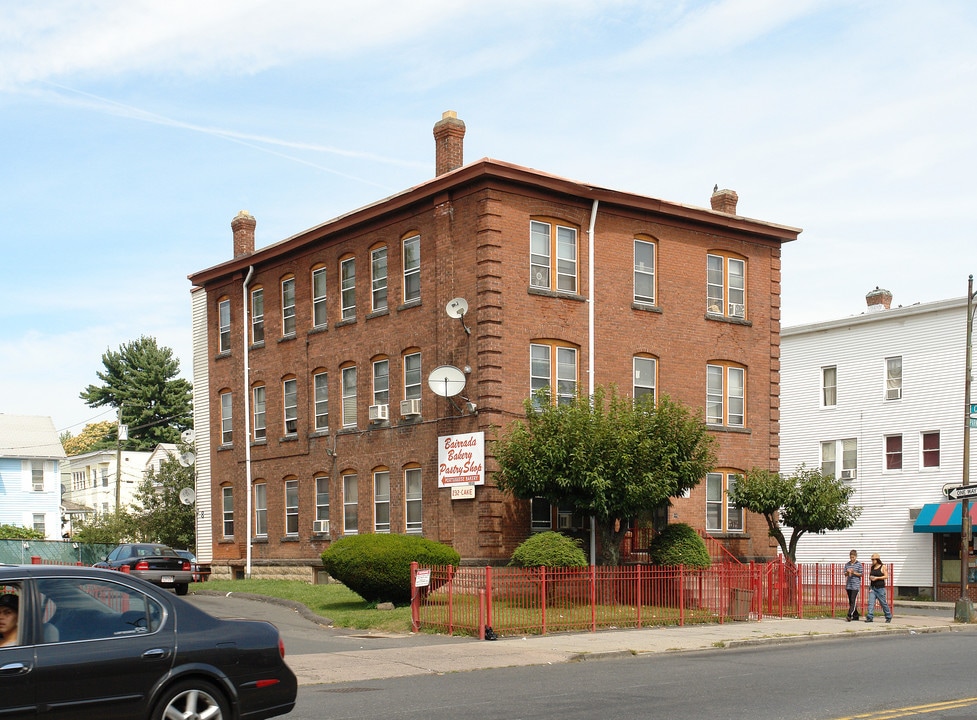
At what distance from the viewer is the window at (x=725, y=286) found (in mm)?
34344

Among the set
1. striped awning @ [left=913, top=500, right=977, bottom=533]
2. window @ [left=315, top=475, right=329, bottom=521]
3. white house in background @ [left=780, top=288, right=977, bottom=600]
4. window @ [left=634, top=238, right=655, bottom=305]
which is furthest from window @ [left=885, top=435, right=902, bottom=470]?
window @ [left=315, top=475, right=329, bottom=521]

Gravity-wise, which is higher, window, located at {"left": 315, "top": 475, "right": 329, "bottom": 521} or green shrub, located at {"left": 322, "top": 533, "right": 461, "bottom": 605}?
window, located at {"left": 315, "top": 475, "right": 329, "bottom": 521}

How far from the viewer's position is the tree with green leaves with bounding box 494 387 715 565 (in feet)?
85.8

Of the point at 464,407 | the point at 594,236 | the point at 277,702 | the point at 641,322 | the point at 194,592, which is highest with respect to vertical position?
the point at 594,236

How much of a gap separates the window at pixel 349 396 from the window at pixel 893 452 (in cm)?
2294

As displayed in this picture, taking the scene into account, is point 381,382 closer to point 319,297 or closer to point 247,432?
point 319,297

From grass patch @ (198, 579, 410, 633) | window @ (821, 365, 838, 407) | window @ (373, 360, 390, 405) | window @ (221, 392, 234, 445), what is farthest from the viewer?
window @ (821, 365, 838, 407)

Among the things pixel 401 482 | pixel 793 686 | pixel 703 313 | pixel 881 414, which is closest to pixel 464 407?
pixel 401 482

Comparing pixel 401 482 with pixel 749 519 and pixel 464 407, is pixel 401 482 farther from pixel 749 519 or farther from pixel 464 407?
pixel 749 519

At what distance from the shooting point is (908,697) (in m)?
13.3

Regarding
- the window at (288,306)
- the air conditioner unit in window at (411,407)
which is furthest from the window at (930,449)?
the window at (288,306)

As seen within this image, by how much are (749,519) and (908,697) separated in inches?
856

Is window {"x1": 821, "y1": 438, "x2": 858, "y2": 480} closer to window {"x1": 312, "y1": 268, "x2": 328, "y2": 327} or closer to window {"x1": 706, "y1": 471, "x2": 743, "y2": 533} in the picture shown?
window {"x1": 706, "y1": 471, "x2": 743, "y2": 533}

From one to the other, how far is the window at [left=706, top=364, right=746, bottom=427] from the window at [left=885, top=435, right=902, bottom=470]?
1429cm
